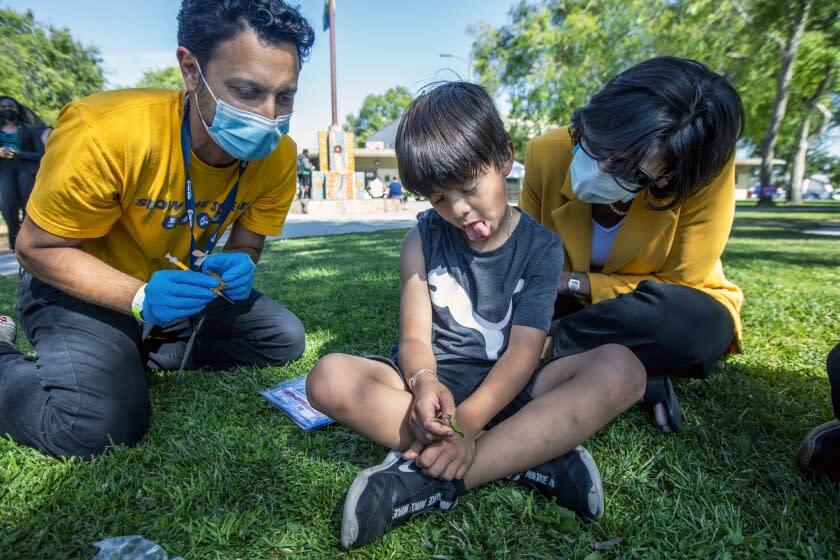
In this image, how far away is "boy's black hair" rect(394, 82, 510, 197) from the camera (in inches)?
58.3

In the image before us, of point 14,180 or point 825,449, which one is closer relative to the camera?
point 825,449

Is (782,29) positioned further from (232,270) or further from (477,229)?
(232,270)

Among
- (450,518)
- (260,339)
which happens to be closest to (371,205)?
(260,339)

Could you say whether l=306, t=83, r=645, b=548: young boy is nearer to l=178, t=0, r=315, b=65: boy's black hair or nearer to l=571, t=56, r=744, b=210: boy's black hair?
l=571, t=56, r=744, b=210: boy's black hair

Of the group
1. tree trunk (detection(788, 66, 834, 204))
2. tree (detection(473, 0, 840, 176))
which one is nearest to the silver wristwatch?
tree (detection(473, 0, 840, 176))

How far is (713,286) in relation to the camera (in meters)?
1.93

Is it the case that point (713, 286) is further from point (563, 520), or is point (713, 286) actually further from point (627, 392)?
point (563, 520)

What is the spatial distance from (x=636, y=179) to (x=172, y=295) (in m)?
1.49

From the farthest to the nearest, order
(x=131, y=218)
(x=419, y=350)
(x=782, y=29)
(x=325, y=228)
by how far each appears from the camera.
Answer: (x=782, y=29) → (x=325, y=228) → (x=131, y=218) → (x=419, y=350)

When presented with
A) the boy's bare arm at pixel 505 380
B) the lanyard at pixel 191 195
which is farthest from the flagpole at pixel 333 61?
the boy's bare arm at pixel 505 380

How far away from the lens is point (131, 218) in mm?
1805

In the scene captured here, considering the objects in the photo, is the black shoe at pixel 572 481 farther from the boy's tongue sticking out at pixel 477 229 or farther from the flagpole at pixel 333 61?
the flagpole at pixel 333 61

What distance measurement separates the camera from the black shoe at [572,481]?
1.24m

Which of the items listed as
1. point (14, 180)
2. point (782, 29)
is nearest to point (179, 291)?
point (14, 180)
